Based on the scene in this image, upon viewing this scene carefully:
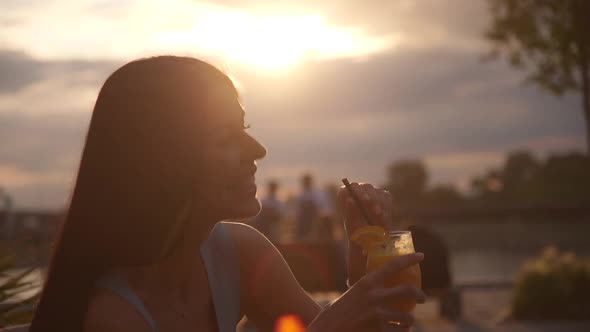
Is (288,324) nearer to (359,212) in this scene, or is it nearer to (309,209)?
(359,212)

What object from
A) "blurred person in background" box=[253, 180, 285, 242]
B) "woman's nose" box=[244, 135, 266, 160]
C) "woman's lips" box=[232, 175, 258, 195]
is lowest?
"blurred person in background" box=[253, 180, 285, 242]

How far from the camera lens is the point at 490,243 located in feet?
234

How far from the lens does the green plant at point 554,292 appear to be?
37.2ft

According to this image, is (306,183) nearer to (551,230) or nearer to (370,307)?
(370,307)

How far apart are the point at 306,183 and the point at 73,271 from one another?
15.6 metres

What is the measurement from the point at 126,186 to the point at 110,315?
0.36 meters

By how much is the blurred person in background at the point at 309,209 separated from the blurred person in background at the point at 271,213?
1.42 ft

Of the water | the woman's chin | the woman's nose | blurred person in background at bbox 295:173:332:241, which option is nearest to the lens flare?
the woman's chin

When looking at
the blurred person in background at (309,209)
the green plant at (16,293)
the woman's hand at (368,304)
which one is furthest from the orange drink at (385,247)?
the blurred person in background at (309,209)

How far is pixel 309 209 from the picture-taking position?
59.1 feet

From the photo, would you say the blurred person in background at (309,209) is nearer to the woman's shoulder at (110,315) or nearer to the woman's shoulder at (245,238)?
the woman's shoulder at (245,238)

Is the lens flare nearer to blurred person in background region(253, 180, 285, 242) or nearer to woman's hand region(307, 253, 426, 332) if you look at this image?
woman's hand region(307, 253, 426, 332)

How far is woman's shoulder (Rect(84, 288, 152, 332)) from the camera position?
2.18 meters

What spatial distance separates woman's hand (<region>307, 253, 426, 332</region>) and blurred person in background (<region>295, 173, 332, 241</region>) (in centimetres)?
1576
